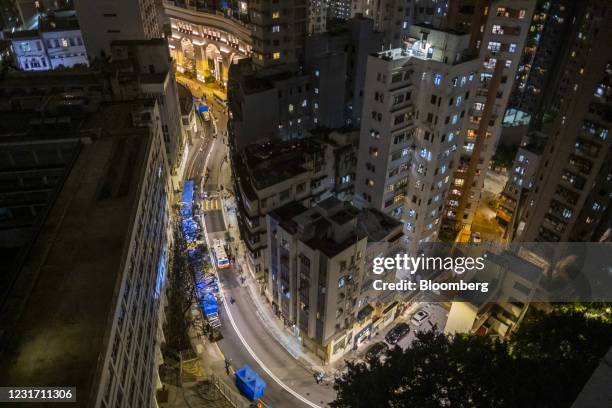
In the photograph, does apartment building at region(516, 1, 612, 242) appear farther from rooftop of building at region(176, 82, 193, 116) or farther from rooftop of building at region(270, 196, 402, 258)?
rooftop of building at region(176, 82, 193, 116)

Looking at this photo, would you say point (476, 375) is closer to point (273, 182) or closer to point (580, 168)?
point (273, 182)

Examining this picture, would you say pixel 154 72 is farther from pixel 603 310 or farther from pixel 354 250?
pixel 603 310

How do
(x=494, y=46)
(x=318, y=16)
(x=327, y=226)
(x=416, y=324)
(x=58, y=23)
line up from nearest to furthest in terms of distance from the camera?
(x=327, y=226) → (x=494, y=46) → (x=416, y=324) → (x=58, y=23) → (x=318, y=16)

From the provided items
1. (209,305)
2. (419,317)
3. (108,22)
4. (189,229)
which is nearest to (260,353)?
(209,305)

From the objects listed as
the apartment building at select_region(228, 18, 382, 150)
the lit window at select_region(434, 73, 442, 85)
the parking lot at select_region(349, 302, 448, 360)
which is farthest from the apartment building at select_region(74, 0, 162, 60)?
the parking lot at select_region(349, 302, 448, 360)

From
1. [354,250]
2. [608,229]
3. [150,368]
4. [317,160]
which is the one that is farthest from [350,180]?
[150,368]

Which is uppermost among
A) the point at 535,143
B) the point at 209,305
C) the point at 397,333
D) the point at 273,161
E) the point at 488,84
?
the point at 488,84
